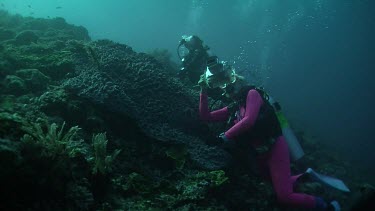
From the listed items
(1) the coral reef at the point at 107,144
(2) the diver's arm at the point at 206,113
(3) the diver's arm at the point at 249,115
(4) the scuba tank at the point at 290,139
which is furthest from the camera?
(2) the diver's arm at the point at 206,113

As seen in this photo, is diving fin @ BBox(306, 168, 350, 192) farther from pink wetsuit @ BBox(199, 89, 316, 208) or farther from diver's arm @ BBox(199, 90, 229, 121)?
diver's arm @ BBox(199, 90, 229, 121)

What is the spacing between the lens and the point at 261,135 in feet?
18.3

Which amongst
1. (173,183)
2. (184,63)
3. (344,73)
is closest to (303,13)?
(344,73)

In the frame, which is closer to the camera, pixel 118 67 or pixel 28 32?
pixel 118 67

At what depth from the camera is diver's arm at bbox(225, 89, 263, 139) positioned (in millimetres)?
5309

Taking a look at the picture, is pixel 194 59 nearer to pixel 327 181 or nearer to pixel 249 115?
pixel 249 115

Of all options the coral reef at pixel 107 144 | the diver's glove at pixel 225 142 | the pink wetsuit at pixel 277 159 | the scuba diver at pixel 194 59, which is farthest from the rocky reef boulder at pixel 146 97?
the scuba diver at pixel 194 59

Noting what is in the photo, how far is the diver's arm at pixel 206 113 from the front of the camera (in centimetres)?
636

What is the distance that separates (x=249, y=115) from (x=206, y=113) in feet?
4.48

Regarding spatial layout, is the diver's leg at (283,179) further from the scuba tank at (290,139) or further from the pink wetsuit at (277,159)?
the scuba tank at (290,139)

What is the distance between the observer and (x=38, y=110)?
16.6 ft

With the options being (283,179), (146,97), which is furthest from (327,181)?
(146,97)

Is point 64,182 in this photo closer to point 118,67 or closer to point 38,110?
point 38,110

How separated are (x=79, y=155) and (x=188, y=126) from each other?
3.12 m
